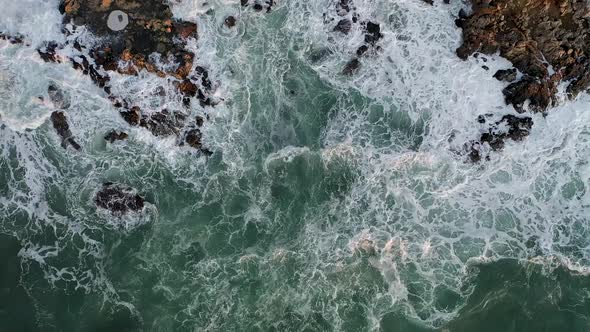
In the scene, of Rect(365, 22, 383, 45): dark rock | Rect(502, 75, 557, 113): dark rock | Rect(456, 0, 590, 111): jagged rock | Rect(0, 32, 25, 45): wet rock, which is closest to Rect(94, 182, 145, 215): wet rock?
Rect(0, 32, 25, 45): wet rock

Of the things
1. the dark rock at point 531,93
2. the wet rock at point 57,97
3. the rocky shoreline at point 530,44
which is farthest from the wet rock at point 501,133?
the wet rock at point 57,97

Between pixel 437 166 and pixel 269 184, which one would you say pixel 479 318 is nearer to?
pixel 437 166

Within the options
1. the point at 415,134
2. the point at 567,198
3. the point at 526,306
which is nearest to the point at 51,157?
the point at 415,134

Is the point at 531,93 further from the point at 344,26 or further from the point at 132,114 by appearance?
the point at 132,114

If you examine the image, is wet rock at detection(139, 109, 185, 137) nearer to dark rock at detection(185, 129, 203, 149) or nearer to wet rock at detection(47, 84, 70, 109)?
dark rock at detection(185, 129, 203, 149)

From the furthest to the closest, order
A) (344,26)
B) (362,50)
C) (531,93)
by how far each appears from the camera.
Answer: (344,26) → (362,50) → (531,93)

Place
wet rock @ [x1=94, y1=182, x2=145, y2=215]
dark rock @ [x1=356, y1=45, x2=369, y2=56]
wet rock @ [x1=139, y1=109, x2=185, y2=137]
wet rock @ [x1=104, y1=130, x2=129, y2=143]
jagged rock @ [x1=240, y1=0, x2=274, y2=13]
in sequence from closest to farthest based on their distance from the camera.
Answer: wet rock @ [x1=94, y1=182, x2=145, y2=215] → wet rock @ [x1=104, y1=130, x2=129, y2=143] → wet rock @ [x1=139, y1=109, x2=185, y2=137] → dark rock @ [x1=356, y1=45, x2=369, y2=56] → jagged rock @ [x1=240, y1=0, x2=274, y2=13]

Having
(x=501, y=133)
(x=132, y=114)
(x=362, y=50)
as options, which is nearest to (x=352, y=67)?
(x=362, y=50)

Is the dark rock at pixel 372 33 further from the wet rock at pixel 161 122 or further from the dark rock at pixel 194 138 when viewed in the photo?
the wet rock at pixel 161 122
